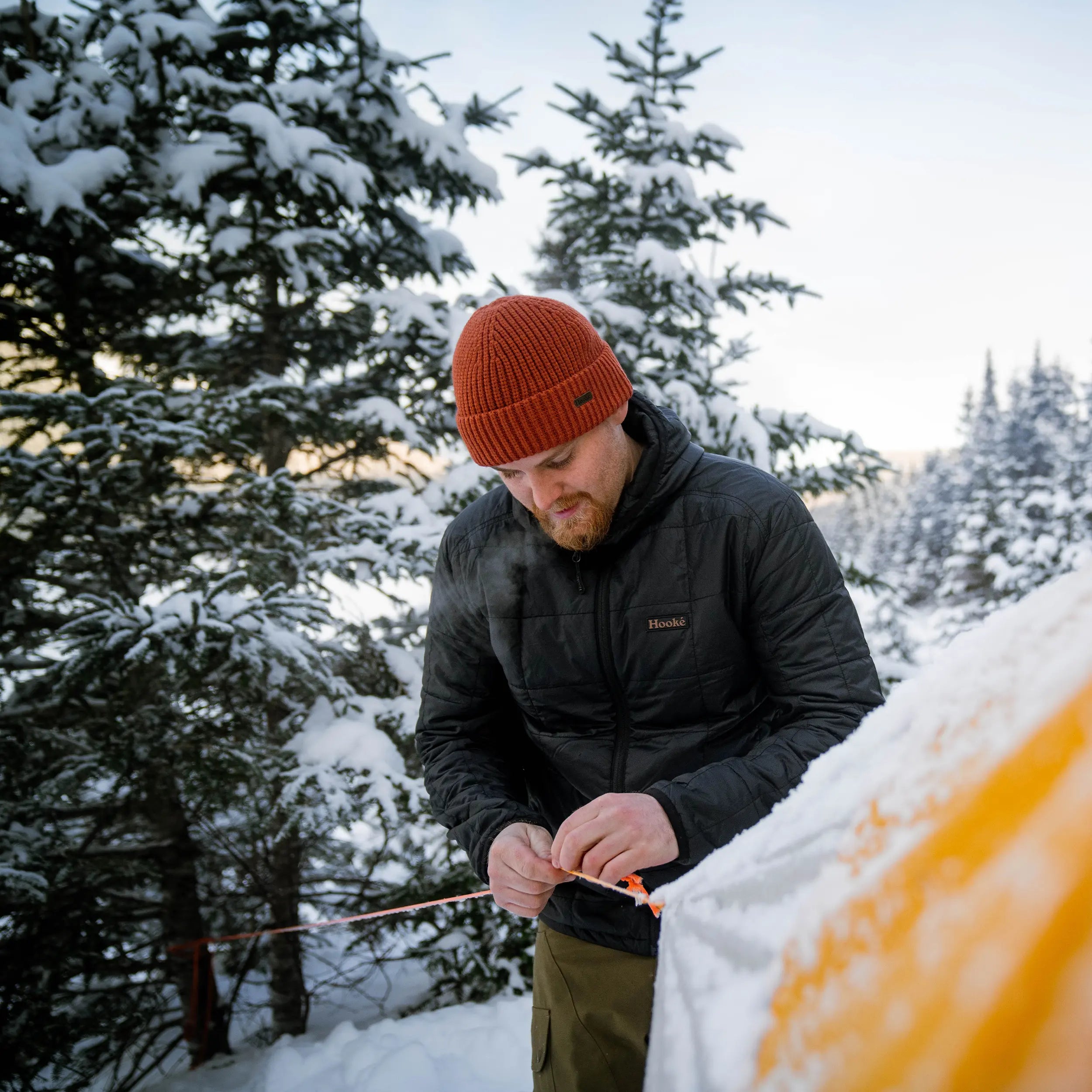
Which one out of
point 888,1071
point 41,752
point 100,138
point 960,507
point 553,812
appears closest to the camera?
point 888,1071

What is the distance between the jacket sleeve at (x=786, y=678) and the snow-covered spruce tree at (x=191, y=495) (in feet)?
9.85

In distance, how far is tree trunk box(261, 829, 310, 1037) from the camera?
17.0 feet

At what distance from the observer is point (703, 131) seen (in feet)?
23.1

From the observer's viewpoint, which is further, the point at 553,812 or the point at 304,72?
the point at 304,72

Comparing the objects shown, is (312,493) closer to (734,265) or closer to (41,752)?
(41,752)

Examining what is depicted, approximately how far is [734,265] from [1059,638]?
7.45m

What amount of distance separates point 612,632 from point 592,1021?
1.11 metres

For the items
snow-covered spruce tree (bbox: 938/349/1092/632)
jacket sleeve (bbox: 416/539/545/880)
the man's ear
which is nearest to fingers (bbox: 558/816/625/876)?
jacket sleeve (bbox: 416/539/545/880)

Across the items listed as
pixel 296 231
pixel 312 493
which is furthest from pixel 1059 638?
pixel 296 231

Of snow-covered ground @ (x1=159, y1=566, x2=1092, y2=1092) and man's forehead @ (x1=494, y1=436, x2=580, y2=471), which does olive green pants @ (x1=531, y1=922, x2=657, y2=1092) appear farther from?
man's forehead @ (x1=494, y1=436, x2=580, y2=471)

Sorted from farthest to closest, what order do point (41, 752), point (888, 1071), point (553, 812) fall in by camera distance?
point (41, 752) < point (553, 812) < point (888, 1071)

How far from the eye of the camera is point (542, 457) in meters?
1.82

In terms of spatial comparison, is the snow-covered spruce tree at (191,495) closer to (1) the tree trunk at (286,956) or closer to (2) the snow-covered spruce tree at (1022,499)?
(1) the tree trunk at (286,956)

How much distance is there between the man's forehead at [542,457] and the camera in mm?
1810
